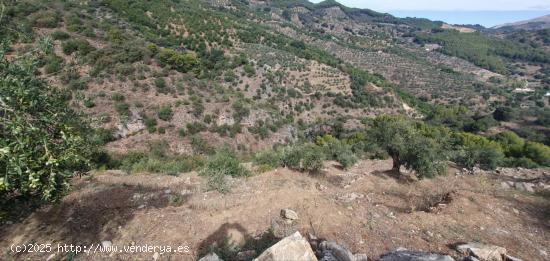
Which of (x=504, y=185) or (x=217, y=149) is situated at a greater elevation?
(x=504, y=185)

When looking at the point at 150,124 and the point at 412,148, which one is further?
the point at 150,124

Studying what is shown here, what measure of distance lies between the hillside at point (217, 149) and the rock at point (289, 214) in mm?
290

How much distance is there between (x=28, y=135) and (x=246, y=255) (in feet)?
17.9

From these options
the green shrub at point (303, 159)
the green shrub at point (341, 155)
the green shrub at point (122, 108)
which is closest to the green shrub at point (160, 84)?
the green shrub at point (122, 108)

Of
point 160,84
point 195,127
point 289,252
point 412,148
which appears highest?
point 289,252

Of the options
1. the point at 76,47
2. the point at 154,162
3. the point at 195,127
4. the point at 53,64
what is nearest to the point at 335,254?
the point at 154,162

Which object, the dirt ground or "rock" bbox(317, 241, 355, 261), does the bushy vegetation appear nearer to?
the dirt ground

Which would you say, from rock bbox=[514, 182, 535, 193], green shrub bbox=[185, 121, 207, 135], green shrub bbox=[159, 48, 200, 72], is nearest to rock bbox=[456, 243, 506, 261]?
rock bbox=[514, 182, 535, 193]

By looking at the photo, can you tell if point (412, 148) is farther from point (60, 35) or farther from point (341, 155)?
point (60, 35)

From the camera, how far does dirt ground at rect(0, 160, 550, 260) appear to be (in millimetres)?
8594

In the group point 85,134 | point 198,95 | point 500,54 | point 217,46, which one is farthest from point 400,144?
point 500,54

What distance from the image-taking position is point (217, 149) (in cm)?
2392

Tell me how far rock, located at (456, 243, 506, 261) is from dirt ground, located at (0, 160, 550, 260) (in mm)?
466

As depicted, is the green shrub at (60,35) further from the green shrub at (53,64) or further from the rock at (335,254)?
the rock at (335,254)
